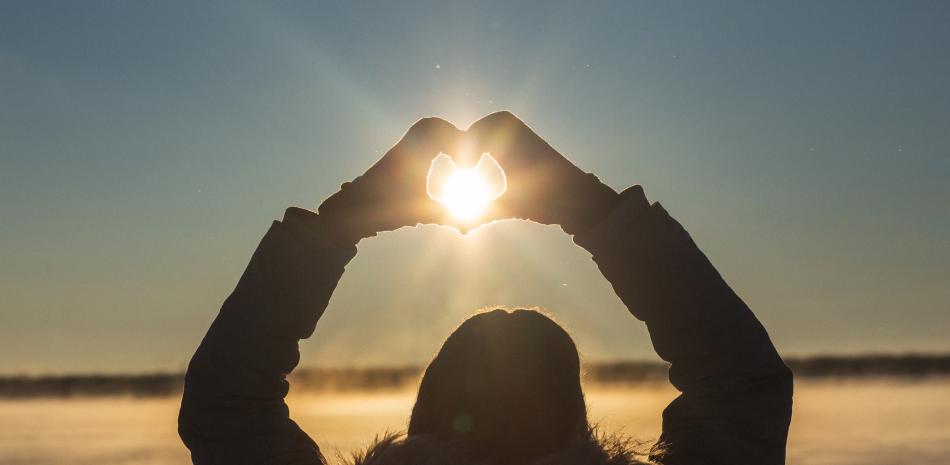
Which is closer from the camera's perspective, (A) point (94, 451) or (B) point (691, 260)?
(B) point (691, 260)

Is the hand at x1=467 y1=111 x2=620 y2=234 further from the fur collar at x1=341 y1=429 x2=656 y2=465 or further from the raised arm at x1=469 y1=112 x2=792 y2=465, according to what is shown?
the fur collar at x1=341 y1=429 x2=656 y2=465

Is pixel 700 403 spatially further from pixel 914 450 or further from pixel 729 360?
pixel 914 450

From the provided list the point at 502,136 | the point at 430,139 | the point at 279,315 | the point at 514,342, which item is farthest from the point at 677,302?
the point at 279,315

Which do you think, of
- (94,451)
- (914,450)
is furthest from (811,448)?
(94,451)

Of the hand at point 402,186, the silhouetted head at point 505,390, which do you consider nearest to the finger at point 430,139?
the hand at point 402,186

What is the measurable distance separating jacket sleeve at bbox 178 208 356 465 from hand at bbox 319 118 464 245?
6.4 inches

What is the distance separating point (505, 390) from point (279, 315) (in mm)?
814

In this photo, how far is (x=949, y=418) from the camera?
30969 millimetres

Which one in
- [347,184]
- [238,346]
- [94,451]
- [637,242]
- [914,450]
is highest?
[94,451]

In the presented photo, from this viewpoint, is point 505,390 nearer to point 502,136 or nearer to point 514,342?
point 514,342

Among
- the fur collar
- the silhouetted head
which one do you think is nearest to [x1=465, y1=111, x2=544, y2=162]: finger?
the silhouetted head

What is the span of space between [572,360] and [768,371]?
2.09ft

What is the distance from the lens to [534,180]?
323 centimetres

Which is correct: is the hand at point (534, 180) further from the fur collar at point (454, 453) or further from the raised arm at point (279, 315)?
the fur collar at point (454, 453)
